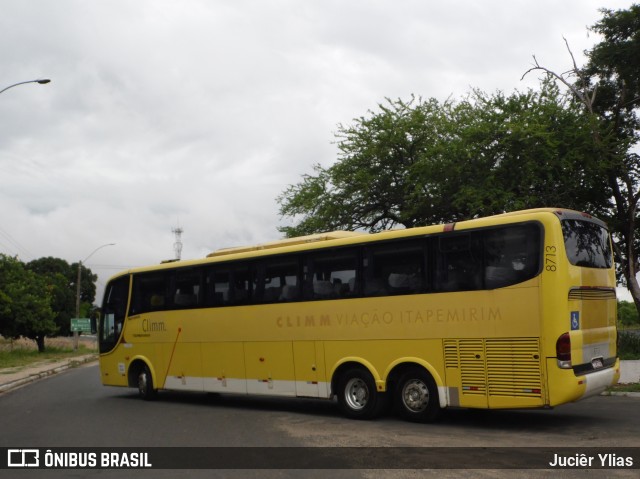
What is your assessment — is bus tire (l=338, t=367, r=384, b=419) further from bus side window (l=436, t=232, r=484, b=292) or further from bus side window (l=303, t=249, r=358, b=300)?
bus side window (l=436, t=232, r=484, b=292)

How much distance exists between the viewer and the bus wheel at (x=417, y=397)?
12.2 m

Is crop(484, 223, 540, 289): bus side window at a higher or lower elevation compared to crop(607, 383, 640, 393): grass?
higher

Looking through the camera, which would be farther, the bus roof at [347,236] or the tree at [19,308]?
the tree at [19,308]

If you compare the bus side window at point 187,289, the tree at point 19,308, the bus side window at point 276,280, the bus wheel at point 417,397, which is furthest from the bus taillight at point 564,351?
the tree at point 19,308

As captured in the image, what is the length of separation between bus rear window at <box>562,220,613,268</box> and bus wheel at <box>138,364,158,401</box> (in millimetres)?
11024

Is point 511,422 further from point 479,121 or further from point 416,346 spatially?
point 479,121

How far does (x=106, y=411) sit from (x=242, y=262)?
13.9 feet

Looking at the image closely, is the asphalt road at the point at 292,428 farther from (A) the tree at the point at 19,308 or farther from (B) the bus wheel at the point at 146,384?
(A) the tree at the point at 19,308

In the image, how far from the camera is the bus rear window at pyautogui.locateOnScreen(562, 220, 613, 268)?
11235mm

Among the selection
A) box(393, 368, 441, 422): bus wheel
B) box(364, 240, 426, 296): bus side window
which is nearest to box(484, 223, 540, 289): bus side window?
box(364, 240, 426, 296): bus side window

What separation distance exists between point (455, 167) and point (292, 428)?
1652 centimetres

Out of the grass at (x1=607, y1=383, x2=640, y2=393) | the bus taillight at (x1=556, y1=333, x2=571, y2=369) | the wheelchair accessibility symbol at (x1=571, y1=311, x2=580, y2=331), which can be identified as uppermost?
the wheelchair accessibility symbol at (x1=571, y1=311, x2=580, y2=331)

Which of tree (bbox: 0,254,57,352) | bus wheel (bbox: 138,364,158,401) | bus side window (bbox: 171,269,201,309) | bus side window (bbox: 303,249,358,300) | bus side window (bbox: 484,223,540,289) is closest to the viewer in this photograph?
bus side window (bbox: 484,223,540,289)

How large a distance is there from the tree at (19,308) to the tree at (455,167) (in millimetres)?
21743
